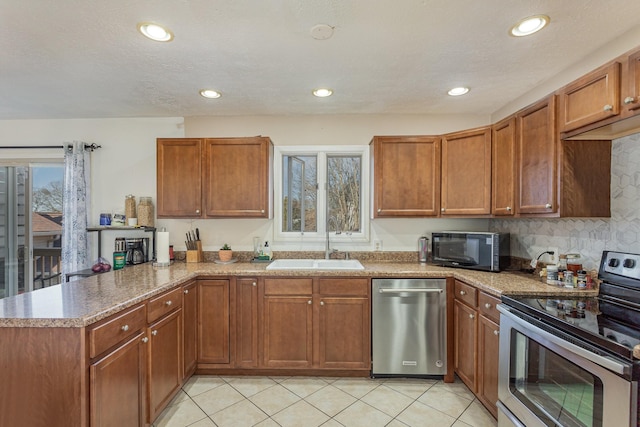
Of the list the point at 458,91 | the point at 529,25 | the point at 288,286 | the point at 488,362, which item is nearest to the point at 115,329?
the point at 288,286

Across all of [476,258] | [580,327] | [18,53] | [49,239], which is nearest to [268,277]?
[476,258]

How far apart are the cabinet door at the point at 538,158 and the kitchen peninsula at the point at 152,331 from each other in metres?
0.58

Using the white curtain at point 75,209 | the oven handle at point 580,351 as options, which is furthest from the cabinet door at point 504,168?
the white curtain at point 75,209

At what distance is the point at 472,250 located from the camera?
2.68 metres

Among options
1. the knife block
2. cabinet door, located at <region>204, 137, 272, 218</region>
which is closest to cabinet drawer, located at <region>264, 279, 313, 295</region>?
cabinet door, located at <region>204, 137, 272, 218</region>

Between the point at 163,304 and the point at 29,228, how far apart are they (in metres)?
2.73

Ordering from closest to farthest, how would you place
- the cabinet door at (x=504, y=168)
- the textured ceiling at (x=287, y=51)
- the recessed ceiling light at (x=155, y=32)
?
the textured ceiling at (x=287, y=51), the recessed ceiling light at (x=155, y=32), the cabinet door at (x=504, y=168)

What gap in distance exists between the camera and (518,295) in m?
1.89

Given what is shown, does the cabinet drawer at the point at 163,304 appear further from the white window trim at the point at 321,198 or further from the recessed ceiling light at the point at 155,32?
the recessed ceiling light at the point at 155,32

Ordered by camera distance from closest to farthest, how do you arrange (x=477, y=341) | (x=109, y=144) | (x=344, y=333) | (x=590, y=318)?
(x=590, y=318) → (x=477, y=341) → (x=344, y=333) → (x=109, y=144)

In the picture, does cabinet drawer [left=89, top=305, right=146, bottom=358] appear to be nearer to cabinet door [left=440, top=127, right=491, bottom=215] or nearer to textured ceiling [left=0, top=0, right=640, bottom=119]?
textured ceiling [left=0, top=0, right=640, bottom=119]

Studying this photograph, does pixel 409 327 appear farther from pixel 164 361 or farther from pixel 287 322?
pixel 164 361

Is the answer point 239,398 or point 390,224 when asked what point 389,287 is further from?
point 239,398

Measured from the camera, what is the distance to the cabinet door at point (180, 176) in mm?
2941
